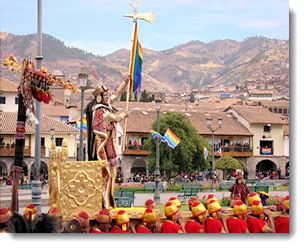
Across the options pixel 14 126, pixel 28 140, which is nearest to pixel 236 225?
pixel 14 126

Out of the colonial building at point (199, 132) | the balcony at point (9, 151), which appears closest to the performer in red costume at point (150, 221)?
the balcony at point (9, 151)

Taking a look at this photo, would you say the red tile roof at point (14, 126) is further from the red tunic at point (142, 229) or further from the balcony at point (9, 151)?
the red tunic at point (142, 229)

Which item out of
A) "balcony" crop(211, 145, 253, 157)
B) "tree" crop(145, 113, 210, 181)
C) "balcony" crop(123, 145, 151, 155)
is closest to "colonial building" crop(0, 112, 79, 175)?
"balcony" crop(123, 145, 151, 155)

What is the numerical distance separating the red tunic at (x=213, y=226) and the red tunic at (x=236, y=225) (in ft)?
0.50

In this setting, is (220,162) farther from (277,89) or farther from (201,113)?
(277,89)

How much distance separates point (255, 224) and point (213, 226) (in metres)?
0.68

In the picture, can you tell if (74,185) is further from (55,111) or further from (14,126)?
(55,111)

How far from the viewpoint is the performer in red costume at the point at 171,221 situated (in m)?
10.8

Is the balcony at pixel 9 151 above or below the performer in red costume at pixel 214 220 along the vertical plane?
above

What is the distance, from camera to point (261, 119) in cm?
6119

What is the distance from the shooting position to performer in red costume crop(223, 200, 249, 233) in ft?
36.6

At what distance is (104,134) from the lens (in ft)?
46.6

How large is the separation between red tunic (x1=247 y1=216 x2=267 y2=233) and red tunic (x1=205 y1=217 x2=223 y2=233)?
46 centimetres

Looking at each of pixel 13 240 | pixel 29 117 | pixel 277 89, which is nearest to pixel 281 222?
pixel 13 240
